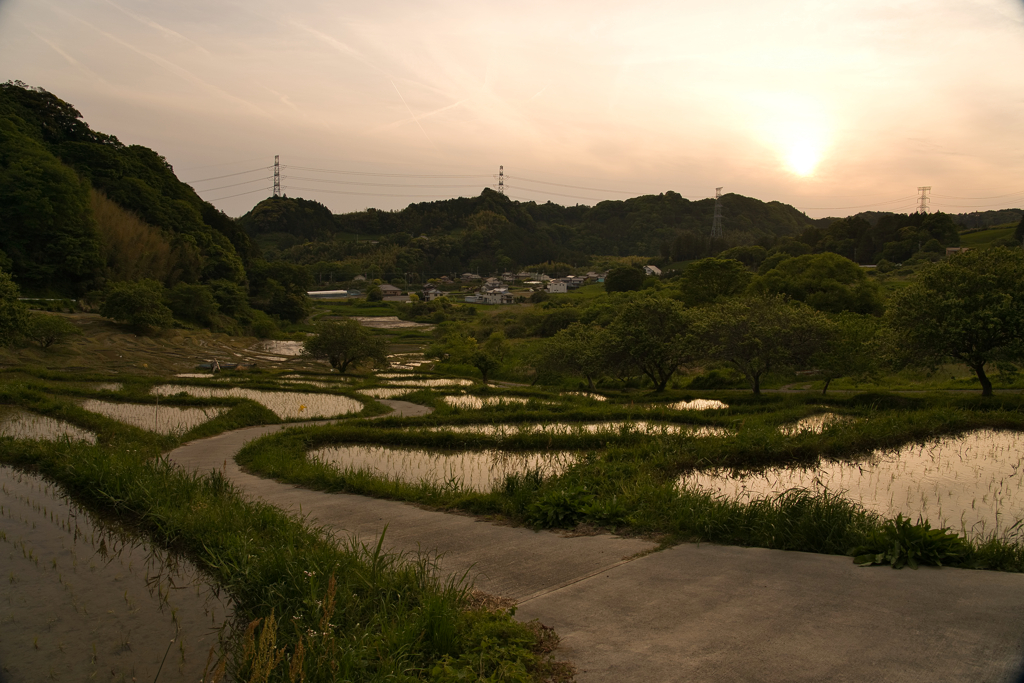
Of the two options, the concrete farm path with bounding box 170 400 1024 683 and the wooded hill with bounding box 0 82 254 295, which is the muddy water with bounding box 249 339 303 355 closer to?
the wooded hill with bounding box 0 82 254 295

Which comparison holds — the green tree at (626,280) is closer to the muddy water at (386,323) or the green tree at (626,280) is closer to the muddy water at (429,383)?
the muddy water at (386,323)

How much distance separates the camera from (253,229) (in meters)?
148

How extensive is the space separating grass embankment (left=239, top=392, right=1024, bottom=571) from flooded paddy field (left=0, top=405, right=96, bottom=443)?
523 cm

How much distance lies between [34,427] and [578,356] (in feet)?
71.8

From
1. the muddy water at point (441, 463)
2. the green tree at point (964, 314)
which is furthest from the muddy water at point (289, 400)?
the green tree at point (964, 314)

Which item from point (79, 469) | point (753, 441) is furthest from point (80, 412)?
point (753, 441)

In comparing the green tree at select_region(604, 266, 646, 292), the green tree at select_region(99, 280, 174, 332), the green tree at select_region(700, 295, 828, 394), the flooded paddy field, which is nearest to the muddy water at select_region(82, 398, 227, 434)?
the flooded paddy field

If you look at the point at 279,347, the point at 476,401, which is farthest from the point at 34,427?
the point at 279,347

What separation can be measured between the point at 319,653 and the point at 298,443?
12196mm

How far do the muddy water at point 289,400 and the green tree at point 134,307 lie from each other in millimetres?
18880

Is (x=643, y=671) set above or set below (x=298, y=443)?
above

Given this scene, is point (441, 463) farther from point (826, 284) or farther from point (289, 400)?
point (826, 284)

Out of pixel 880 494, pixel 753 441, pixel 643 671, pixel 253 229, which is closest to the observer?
pixel 643 671

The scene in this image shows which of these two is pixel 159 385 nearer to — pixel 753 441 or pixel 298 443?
pixel 298 443
